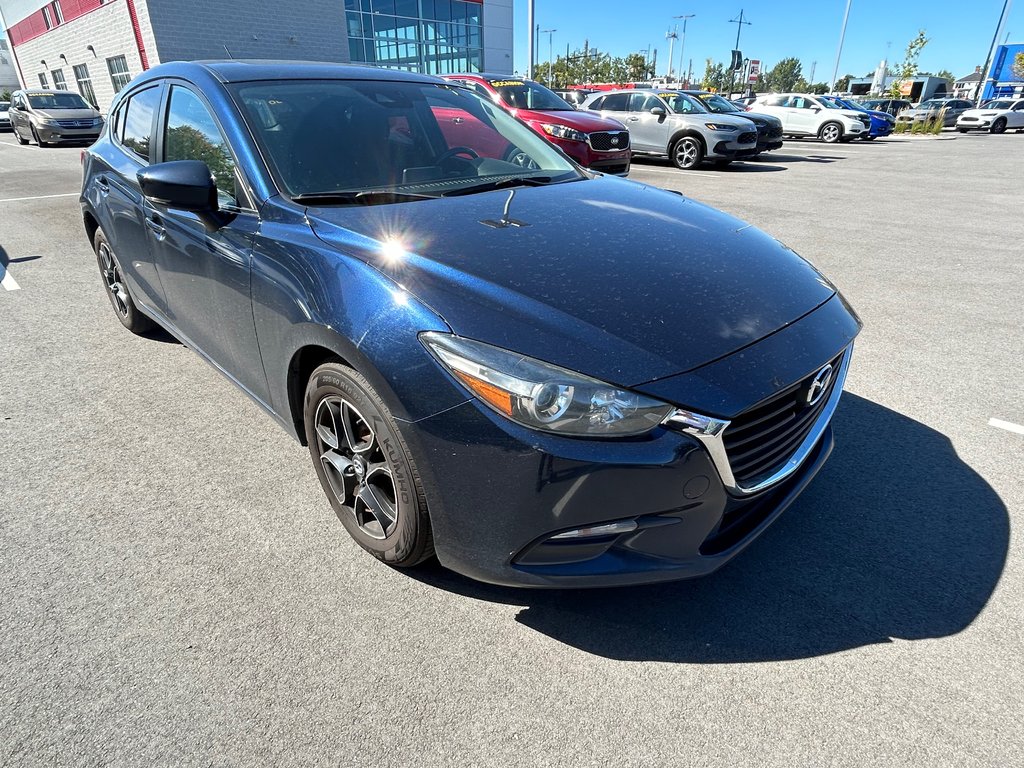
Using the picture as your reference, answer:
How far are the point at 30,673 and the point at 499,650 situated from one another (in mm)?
1435

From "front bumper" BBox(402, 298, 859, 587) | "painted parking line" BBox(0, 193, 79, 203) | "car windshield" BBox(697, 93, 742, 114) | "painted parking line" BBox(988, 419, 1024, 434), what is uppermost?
"car windshield" BBox(697, 93, 742, 114)

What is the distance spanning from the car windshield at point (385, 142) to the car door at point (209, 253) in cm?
23

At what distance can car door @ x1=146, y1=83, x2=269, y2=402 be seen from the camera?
8.11 feet

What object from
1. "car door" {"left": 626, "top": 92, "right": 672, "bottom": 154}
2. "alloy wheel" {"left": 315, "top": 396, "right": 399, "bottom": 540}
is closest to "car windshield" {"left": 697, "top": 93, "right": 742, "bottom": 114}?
"car door" {"left": 626, "top": 92, "right": 672, "bottom": 154}

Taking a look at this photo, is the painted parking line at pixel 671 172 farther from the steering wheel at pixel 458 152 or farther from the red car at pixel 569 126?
the steering wheel at pixel 458 152

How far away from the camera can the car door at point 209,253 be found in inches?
97.3

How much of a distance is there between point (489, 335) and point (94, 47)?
36.6 metres

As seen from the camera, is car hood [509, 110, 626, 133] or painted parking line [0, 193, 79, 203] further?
car hood [509, 110, 626, 133]

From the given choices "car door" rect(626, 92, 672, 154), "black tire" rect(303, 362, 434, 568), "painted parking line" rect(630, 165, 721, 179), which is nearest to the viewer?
"black tire" rect(303, 362, 434, 568)

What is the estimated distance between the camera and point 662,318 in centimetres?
187

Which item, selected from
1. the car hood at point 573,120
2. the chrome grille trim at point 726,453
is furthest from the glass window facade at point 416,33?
the chrome grille trim at point 726,453

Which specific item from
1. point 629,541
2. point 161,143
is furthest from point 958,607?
point 161,143

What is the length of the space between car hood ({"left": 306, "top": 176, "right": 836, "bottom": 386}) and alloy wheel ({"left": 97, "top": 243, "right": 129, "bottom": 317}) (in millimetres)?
2860

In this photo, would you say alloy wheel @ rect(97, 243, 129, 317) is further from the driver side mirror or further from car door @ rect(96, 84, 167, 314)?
the driver side mirror
